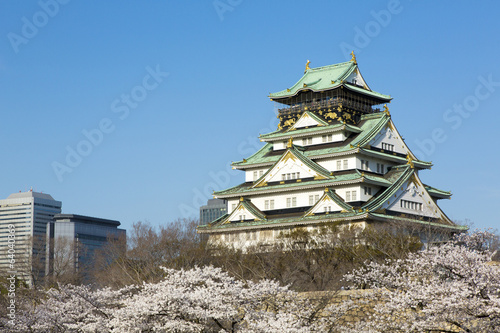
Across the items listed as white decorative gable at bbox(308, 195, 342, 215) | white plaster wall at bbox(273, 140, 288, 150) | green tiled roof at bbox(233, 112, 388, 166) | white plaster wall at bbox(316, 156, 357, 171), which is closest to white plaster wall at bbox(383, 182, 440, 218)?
white decorative gable at bbox(308, 195, 342, 215)

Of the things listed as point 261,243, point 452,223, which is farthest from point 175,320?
point 452,223

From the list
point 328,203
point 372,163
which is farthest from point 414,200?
point 328,203

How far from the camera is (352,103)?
8088cm

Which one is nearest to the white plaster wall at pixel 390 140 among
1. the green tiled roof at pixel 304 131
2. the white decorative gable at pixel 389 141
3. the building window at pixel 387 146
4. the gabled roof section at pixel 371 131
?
the white decorative gable at pixel 389 141

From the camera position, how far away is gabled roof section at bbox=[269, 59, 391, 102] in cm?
7975

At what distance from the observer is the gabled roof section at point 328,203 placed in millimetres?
69500

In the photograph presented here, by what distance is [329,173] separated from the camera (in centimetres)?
7288

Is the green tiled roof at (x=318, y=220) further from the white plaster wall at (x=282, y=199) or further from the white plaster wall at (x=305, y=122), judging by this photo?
the white plaster wall at (x=305, y=122)

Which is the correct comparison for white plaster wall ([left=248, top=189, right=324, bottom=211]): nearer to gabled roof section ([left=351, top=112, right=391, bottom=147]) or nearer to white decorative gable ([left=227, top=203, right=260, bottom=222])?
white decorative gable ([left=227, top=203, right=260, bottom=222])

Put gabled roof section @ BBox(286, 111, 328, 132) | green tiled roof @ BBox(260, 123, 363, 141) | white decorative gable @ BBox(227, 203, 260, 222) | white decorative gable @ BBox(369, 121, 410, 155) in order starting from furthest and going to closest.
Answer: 1. gabled roof section @ BBox(286, 111, 328, 132)
2. white decorative gable @ BBox(369, 121, 410, 155)
3. green tiled roof @ BBox(260, 123, 363, 141)
4. white decorative gable @ BBox(227, 203, 260, 222)

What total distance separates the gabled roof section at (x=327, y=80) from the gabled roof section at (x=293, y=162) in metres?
8.20

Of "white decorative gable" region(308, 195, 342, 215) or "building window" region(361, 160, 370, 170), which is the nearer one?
"white decorative gable" region(308, 195, 342, 215)

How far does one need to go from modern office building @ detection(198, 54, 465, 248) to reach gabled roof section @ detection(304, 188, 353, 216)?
91 mm

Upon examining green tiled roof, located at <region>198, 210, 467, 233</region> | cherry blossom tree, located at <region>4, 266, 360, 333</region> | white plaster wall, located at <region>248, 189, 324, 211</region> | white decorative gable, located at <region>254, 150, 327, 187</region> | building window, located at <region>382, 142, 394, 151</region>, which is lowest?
cherry blossom tree, located at <region>4, 266, 360, 333</region>
